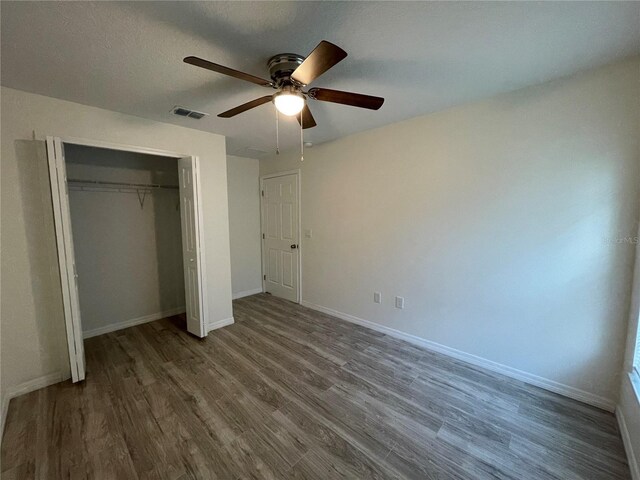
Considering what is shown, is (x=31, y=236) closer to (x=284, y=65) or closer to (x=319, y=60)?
(x=284, y=65)

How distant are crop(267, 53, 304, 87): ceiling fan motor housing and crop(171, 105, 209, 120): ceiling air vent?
1.23 metres

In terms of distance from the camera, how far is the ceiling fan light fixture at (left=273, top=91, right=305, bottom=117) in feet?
5.17

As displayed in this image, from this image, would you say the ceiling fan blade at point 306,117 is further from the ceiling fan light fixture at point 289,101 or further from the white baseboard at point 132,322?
the white baseboard at point 132,322

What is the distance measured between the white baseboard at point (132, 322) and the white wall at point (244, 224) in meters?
0.96

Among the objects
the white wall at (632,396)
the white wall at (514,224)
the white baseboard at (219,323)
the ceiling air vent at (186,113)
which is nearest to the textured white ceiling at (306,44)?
the ceiling air vent at (186,113)

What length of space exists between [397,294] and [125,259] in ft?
11.3

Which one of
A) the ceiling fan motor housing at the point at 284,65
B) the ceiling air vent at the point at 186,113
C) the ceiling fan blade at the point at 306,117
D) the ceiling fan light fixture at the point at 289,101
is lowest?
the ceiling fan light fixture at the point at 289,101

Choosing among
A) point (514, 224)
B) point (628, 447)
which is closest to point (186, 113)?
point (514, 224)

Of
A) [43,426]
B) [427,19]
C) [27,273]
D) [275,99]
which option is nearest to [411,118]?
[427,19]

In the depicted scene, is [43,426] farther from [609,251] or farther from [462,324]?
[609,251]

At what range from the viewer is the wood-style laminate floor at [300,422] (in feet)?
4.85

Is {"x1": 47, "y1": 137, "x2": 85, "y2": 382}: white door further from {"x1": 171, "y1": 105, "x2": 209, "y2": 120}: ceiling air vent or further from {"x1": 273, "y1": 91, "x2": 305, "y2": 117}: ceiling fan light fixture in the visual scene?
{"x1": 273, "y1": 91, "x2": 305, "y2": 117}: ceiling fan light fixture

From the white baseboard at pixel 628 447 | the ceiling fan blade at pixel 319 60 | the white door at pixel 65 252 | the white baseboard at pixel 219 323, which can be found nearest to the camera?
the ceiling fan blade at pixel 319 60

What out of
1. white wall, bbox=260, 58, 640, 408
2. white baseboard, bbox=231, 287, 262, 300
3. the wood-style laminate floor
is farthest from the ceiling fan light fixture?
white baseboard, bbox=231, 287, 262, 300
